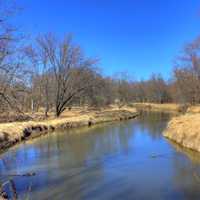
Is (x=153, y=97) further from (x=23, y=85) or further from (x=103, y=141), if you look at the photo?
(x=23, y=85)

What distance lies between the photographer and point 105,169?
34.4ft

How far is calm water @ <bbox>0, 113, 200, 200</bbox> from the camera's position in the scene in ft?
26.2

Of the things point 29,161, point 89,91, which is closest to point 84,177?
point 29,161

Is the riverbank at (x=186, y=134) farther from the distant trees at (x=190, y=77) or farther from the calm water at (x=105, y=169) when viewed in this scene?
the distant trees at (x=190, y=77)

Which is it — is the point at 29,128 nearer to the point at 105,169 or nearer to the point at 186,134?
the point at 186,134

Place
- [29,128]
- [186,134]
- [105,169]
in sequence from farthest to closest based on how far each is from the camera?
[29,128], [186,134], [105,169]

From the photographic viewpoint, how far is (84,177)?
9586mm

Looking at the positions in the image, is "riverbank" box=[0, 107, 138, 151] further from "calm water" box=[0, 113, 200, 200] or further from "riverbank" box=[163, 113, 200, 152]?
"riverbank" box=[163, 113, 200, 152]

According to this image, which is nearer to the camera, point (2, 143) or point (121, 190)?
point (121, 190)

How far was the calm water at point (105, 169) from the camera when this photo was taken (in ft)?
26.2

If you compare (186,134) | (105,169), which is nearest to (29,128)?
(186,134)

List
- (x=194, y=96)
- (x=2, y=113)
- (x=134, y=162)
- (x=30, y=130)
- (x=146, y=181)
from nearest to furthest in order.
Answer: (x=2, y=113)
(x=146, y=181)
(x=134, y=162)
(x=30, y=130)
(x=194, y=96)

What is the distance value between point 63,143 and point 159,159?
276 inches

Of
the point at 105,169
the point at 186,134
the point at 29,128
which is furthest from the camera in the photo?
the point at 29,128
